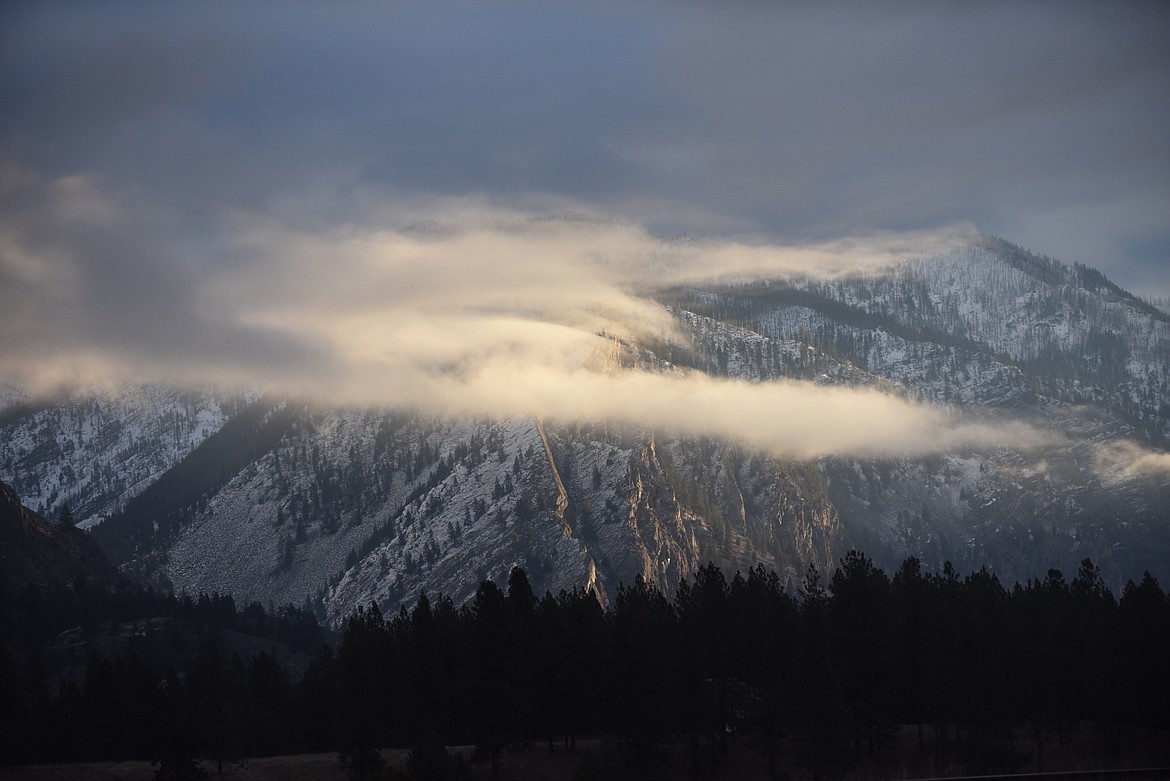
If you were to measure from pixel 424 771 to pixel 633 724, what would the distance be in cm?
2320

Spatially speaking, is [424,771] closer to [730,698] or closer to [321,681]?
[730,698]

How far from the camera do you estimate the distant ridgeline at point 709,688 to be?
140 meters

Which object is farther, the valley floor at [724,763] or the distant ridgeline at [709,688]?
the distant ridgeline at [709,688]

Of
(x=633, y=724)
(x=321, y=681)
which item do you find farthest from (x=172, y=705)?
(x=633, y=724)

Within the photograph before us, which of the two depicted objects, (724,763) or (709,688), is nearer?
(709,688)

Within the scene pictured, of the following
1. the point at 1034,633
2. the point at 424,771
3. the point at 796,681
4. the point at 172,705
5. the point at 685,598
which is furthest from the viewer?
the point at 685,598

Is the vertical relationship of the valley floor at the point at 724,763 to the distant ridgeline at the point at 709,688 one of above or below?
below

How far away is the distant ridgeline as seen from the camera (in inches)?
5512

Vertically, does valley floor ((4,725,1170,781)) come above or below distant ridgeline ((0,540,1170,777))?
below

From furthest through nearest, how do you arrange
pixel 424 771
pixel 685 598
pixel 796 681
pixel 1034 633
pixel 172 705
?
pixel 685 598 → pixel 1034 633 → pixel 172 705 → pixel 796 681 → pixel 424 771

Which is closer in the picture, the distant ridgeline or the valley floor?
the valley floor

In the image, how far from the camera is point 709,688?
144750 millimetres

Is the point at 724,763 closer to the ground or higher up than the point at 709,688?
closer to the ground

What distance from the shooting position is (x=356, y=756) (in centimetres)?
14012
